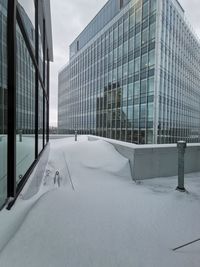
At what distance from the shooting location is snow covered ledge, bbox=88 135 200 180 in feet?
22.8

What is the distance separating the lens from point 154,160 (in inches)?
289

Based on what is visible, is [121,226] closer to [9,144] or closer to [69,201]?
[69,201]

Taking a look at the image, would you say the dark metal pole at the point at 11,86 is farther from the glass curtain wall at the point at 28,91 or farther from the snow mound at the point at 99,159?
the snow mound at the point at 99,159

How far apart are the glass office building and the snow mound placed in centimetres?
1617

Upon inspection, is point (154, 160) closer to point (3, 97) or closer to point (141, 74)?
point (3, 97)

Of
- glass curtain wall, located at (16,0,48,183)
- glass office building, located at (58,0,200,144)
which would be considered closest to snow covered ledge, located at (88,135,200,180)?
glass curtain wall, located at (16,0,48,183)

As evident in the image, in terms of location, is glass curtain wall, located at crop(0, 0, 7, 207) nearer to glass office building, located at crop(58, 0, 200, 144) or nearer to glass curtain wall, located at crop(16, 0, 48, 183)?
glass curtain wall, located at crop(16, 0, 48, 183)

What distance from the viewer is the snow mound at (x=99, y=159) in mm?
6660

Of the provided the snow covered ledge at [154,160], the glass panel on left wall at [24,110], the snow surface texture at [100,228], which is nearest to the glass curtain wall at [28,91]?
the glass panel on left wall at [24,110]

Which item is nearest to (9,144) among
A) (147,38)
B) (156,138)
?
(156,138)

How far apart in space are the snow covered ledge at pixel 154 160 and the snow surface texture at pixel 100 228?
2.04m

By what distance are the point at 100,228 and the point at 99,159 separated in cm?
451

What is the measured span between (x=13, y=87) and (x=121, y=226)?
A: 9.83ft

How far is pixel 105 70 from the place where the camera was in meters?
32.7
